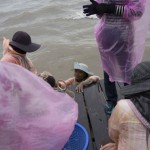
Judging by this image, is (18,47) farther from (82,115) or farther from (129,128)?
(129,128)

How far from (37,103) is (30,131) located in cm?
17

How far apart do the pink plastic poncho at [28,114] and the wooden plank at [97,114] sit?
1.38 m

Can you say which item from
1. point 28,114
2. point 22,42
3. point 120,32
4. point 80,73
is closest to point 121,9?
point 120,32

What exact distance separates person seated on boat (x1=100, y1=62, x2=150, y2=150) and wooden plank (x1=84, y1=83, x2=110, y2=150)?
1190 mm

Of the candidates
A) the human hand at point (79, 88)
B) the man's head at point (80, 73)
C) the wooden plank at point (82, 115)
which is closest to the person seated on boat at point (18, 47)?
the wooden plank at point (82, 115)

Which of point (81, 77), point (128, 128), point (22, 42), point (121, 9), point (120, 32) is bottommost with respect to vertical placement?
point (81, 77)

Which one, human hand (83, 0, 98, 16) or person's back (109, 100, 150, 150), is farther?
A: human hand (83, 0, 98, 16)

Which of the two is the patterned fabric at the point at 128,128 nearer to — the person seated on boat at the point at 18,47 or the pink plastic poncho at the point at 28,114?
the pink plastic poncho at the point at 28,114

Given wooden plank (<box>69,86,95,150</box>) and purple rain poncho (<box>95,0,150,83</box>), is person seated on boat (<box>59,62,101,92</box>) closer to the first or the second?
wooden plank (<box>69,86,95,150</box>)

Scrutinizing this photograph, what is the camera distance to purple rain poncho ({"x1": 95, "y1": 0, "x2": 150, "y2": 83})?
11.6 feet

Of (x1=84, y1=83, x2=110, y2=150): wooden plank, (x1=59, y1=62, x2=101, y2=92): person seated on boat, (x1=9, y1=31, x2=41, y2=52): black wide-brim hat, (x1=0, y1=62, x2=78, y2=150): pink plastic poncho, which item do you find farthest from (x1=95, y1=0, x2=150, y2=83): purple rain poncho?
(x1=0, y1=62, x2=78, y2=150): pink plastic poncho

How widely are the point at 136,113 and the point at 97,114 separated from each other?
1.82 meters

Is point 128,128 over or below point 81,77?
over

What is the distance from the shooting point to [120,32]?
11.8ft
